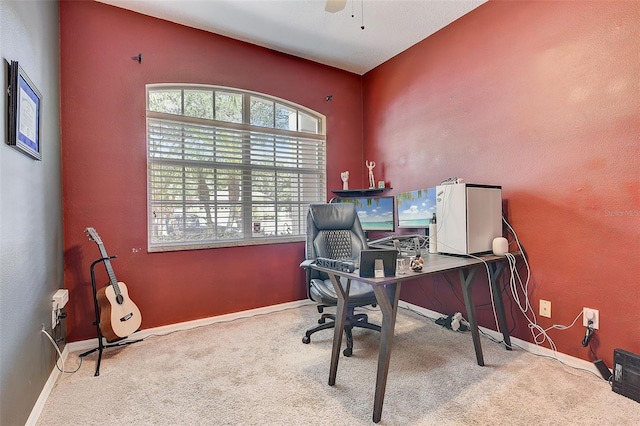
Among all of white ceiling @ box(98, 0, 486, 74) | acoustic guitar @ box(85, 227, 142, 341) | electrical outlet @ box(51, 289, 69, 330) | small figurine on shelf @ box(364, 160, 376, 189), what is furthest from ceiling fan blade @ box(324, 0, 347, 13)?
electrical outlet @ box(51, 289, 69, 330)

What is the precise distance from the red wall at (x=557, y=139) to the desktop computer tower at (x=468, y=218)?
219mm

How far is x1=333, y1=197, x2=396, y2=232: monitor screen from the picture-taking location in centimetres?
323

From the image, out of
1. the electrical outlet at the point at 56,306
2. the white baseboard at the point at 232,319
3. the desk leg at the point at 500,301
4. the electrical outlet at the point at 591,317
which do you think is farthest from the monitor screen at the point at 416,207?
the electrical outlet at the point at 56,306

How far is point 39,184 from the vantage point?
177 cm

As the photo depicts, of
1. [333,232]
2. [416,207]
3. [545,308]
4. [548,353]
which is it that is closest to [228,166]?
[333,232]

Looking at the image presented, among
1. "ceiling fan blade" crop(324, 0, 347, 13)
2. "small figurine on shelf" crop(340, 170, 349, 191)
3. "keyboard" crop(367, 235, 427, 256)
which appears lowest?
"keyboard" crop(367, 235, 427, 256)

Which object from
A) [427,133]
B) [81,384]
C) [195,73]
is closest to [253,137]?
[195,73]

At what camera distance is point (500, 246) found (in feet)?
7.02

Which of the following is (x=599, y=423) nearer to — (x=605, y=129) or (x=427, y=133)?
(x=605, y=129)

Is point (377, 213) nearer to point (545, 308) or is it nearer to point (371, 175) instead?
point (371, 175)

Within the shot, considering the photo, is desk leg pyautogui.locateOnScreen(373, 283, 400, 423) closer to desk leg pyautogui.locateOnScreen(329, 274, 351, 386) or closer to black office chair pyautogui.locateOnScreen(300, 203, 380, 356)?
desk leg pyautogui.locateOnScreen(329, 274, 351, 386)

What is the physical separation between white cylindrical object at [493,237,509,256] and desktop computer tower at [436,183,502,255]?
0.04m

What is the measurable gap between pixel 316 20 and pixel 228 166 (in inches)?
58.9

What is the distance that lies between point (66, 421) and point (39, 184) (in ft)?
4.17
